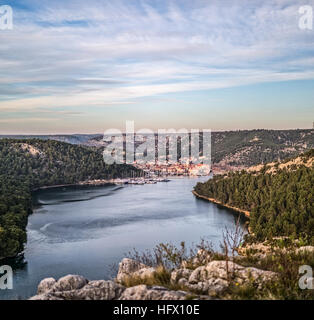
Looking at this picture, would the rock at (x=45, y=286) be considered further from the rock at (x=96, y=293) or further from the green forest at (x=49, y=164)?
the green forest at (x=49, y=164)

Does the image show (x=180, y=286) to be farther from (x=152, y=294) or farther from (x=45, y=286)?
(x=45, y=286)

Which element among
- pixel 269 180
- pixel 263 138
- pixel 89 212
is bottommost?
pixel 89 212

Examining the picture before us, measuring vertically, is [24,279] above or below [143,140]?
below

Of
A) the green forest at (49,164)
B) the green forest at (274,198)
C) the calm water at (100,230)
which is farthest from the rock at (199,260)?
the green forest at (49,164)

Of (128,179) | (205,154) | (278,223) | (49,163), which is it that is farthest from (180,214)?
(205,154)

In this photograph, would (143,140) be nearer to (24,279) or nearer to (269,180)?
(269,180)

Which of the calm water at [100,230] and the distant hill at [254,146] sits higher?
the distant hill at [254,146]

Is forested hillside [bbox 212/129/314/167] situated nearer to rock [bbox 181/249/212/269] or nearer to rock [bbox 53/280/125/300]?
rock [bbox 181/249/212/269]

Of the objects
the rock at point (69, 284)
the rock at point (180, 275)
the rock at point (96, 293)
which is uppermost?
the rock at point (180, 275)
